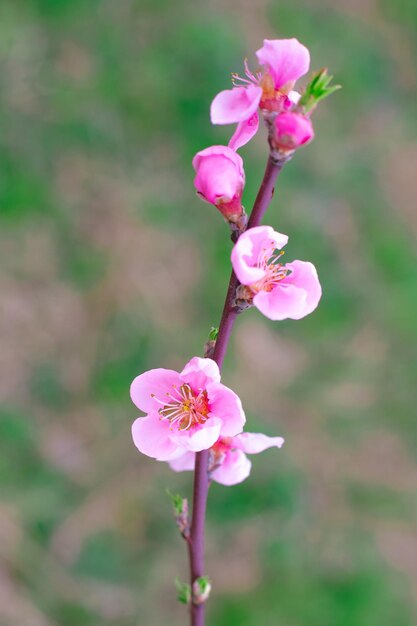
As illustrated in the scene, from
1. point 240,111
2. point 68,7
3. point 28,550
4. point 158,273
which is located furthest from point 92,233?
point 240,111

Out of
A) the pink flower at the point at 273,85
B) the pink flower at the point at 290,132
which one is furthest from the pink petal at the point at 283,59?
the pink flower at the point at 290,132

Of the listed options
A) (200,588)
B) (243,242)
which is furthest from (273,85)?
(200,588)

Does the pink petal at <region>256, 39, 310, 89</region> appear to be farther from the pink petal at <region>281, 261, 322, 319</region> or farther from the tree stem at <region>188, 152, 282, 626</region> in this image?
the pink petal at <region>281, 261, 322, 319</region>

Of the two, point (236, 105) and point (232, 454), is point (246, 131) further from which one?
point (232, 454)

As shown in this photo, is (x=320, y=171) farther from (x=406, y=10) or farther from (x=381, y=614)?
(x=381, y=614)

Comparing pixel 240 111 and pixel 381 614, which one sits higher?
pixel 240 111

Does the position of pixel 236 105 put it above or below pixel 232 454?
above

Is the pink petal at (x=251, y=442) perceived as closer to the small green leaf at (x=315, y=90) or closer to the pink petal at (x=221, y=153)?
the pink petal at (x=221, y=153)
